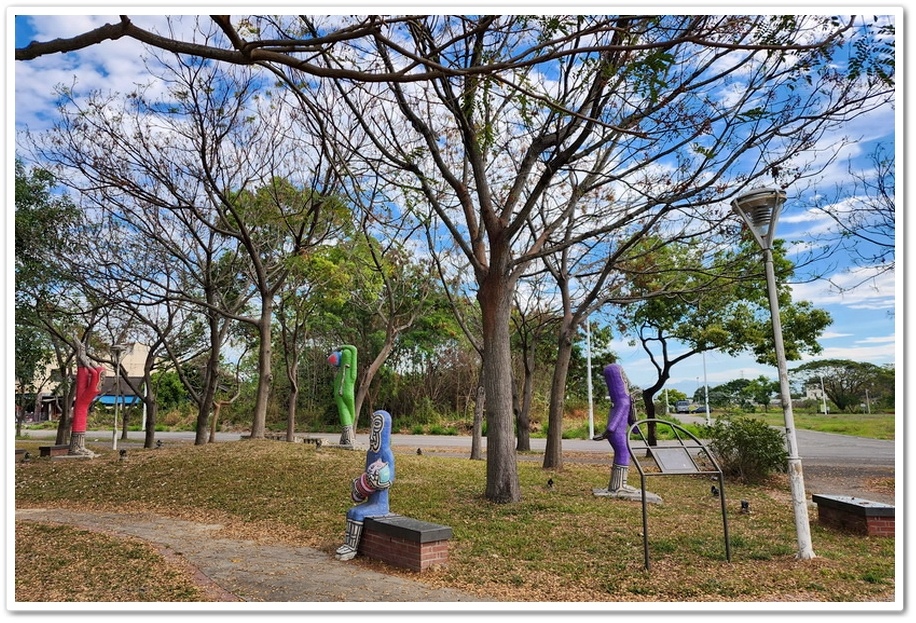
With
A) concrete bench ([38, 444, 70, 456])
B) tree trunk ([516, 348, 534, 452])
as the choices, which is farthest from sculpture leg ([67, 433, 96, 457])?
tree trunk ([516, 348, 534, 452])

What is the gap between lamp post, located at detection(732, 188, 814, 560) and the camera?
5883mm

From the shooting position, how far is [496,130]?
1012 cm

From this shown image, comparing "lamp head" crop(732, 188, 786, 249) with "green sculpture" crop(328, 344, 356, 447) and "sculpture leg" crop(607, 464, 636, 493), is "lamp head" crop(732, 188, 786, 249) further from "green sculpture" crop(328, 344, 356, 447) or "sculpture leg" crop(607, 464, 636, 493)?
"green sculpture" crop(328, 344, 356, 447)

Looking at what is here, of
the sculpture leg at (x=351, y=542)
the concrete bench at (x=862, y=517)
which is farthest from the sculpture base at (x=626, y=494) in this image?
the sculpture leg at (x=351, y=542)

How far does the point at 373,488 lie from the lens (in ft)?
20.4

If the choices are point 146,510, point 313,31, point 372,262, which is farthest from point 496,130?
point 146,510

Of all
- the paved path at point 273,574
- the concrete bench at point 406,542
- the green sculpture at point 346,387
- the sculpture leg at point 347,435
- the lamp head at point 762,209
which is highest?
the lamp head at point 762,209

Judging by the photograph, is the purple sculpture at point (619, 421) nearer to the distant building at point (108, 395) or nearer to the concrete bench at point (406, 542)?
the concrete bench at point (406, 542)

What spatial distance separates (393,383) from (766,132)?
27920 mm

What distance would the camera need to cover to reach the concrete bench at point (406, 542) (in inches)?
221

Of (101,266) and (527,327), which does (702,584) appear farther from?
(101,266)

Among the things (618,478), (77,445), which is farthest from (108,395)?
(618,478)

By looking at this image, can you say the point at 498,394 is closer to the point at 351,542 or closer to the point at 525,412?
the point at 351,542

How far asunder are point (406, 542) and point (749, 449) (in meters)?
9.18
